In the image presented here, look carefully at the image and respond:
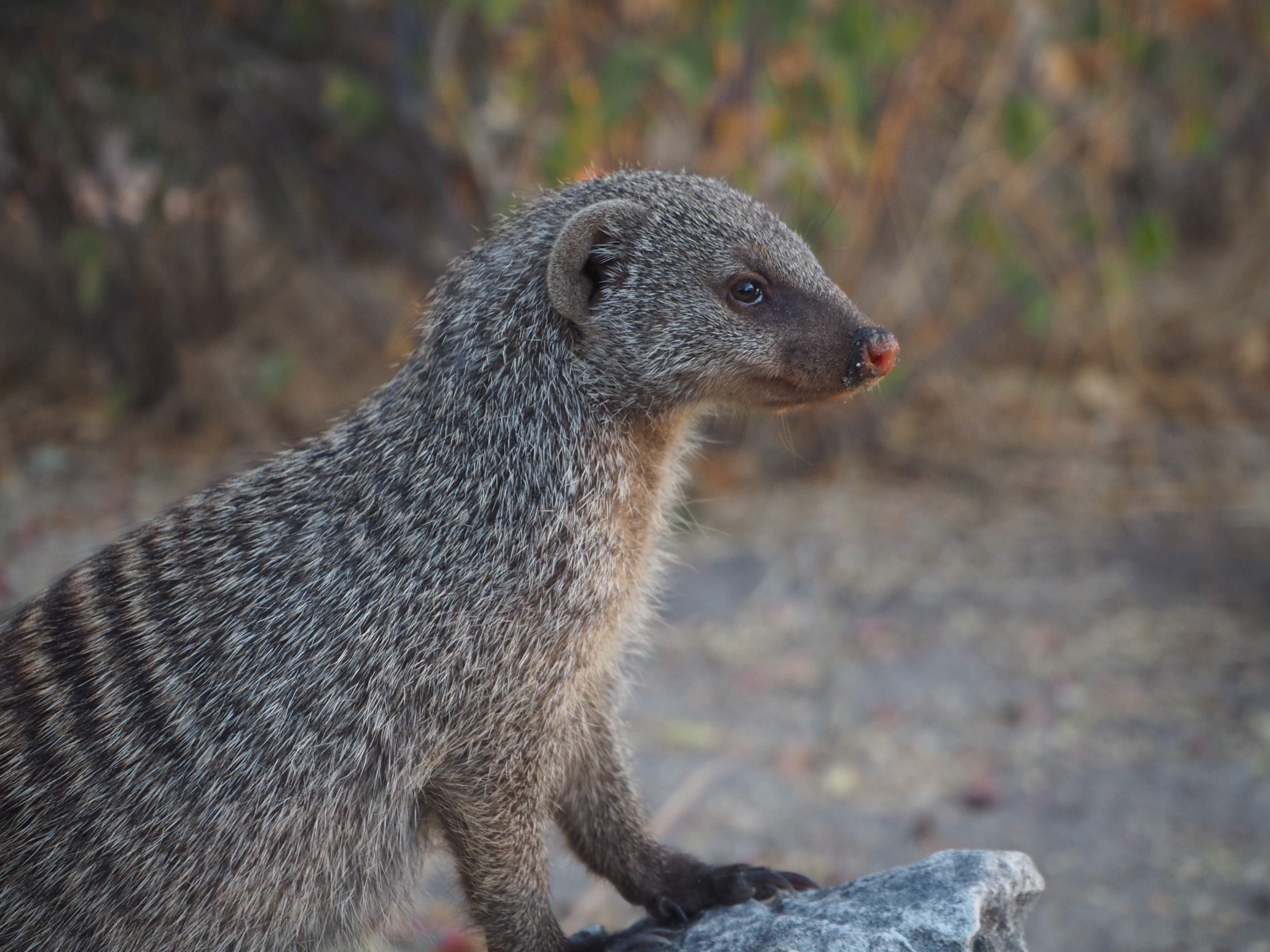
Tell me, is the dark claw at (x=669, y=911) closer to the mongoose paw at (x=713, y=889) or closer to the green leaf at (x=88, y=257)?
the mongoose paw at (x=713, y=889)

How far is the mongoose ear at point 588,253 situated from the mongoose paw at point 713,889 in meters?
1.18

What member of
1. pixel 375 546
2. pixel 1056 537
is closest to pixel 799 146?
pixel 1056 537

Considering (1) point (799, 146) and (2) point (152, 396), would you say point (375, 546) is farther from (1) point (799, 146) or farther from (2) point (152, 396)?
(2) point (152, 396)

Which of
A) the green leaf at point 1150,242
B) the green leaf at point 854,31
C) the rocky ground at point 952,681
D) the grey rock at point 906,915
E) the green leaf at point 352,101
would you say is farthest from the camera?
the green leaf at point 1150,242

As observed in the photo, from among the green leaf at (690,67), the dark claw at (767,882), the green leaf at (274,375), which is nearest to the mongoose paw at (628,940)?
the dark claw at (767,882)

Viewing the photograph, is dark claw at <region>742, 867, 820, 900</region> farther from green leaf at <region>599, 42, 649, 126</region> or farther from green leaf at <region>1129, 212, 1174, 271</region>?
green leaf at <region>1129, 212, 1174, 271</region>

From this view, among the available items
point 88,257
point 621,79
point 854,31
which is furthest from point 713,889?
point 88,257

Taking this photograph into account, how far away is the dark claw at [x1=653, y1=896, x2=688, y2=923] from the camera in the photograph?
234cm

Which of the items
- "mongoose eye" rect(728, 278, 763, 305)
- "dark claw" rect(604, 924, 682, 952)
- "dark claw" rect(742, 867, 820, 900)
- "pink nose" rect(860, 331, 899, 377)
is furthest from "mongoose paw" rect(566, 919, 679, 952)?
"mongoose eye" rect(728, 278, 763, 305)

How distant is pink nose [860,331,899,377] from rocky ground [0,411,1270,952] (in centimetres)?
85

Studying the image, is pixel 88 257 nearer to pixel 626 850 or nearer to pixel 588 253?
pixel 588 253

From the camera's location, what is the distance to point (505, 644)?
209 cm

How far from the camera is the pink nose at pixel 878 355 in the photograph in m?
2.23

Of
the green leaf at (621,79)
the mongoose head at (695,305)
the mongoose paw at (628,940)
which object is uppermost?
the green leaf at (621,79)
